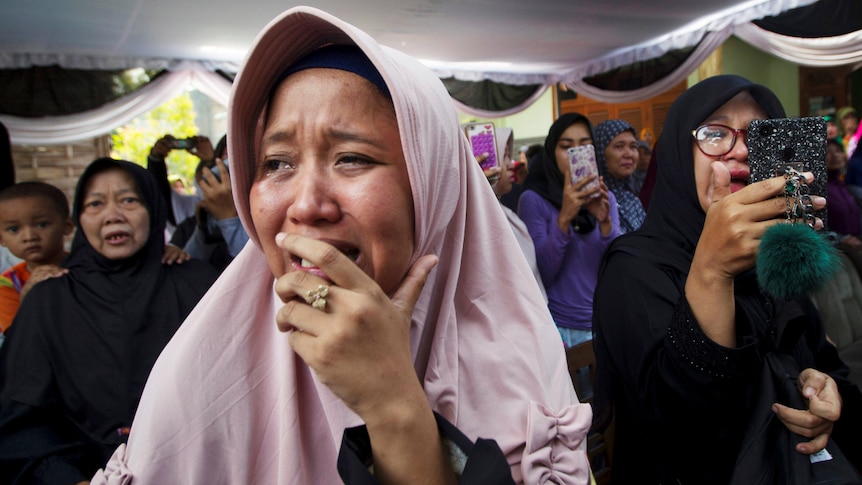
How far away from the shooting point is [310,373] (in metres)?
0.98

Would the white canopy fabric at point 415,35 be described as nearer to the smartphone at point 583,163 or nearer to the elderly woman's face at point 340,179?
the smartphone at point 583,163

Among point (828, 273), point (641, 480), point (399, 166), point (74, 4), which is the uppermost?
point (74, 4)

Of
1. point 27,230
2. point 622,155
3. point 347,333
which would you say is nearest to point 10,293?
point 27,230

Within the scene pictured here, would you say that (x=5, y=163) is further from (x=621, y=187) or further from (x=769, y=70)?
(x=769, y=70)

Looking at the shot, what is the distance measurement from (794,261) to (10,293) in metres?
3.29

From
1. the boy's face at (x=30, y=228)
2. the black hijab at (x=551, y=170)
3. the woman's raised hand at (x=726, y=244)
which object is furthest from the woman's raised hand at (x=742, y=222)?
the boy's face at (x=30, y=228)

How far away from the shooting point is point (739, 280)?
4.40 ft

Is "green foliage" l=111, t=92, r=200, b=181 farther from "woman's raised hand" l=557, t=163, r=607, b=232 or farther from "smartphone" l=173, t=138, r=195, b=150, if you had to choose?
"woman's raised hand" l=557, t=163, r=607, b=232

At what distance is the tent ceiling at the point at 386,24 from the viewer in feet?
14.5

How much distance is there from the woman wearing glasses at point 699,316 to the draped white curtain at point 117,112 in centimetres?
494

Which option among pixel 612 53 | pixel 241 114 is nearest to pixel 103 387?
pixel 241 114

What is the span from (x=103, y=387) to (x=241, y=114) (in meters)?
1.55

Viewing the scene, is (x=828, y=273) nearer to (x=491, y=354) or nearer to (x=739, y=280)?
(x=739, y=280)

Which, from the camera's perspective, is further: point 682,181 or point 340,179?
point 682,181
